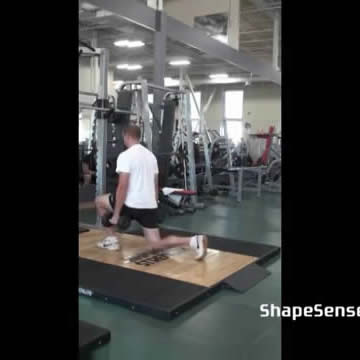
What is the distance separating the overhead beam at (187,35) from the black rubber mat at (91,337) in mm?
3890

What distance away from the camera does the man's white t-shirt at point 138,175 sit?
3.80m

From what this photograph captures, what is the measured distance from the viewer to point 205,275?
3500 mm

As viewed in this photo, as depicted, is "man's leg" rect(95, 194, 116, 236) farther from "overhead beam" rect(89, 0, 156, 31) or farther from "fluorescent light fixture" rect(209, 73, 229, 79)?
"fluorescent light fixture" rect(209, 73, 229, 79)

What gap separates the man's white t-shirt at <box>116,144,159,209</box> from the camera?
3.80 meters

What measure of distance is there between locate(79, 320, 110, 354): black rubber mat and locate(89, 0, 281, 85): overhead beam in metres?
3.89

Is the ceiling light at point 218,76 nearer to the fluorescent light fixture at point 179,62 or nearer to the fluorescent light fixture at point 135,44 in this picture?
the fluorescent light fixture at point 179,62

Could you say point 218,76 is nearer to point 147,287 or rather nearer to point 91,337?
point 147,287

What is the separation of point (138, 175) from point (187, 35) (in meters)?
3.94

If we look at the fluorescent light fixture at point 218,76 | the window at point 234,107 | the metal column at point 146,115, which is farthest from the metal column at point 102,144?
the window at point 234,107

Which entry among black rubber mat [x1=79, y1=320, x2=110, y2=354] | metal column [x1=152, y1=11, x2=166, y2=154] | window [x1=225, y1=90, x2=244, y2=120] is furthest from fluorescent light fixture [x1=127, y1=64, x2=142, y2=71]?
black rubber mat [x1=79, y1=320, x2=110, y2=354]

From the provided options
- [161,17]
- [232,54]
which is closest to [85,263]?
[161,17]
